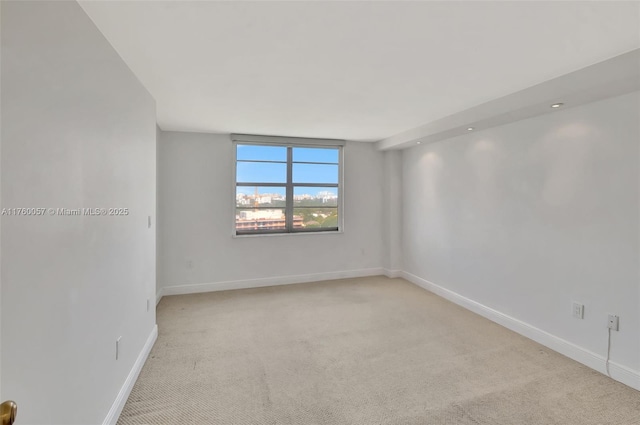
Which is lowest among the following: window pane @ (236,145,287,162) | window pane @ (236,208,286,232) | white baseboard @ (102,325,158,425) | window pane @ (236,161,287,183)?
white baseboard @ (102,325,158,425)

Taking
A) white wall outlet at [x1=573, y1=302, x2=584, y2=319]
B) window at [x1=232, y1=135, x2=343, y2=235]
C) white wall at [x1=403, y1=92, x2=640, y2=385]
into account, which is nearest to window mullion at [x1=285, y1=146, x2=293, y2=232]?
window at [x1=232, y1=135, x2=343, y2=235]

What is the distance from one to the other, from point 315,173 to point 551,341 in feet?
11.8

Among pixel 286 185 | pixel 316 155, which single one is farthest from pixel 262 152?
pixel 316 155

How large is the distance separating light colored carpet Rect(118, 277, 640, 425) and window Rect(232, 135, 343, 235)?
5.18 ft

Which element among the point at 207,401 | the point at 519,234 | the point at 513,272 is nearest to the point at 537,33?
the point at 519,234

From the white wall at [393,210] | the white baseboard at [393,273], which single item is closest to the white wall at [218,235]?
the white wall at [393,210]

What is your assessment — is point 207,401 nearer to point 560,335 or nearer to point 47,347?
point 47,347

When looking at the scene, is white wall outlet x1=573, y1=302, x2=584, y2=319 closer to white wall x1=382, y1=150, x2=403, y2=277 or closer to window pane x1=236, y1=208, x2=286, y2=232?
white wall x1=382, y1=150, x2=403, y2=277

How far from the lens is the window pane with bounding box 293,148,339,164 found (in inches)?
187

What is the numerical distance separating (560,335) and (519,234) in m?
0.97

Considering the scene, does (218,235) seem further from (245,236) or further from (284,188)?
(284,188)

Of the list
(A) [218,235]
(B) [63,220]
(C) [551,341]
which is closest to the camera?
(B) [63,220]

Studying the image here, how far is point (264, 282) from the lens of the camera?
180 inches

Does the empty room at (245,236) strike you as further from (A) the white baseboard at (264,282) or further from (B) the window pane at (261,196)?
(B) the window pane at (261,196)
